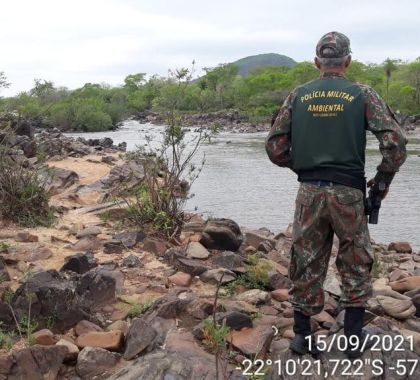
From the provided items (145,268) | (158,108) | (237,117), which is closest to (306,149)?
(145,268)

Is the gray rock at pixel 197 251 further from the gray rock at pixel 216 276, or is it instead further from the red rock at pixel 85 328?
the red rock at pixel 85 328

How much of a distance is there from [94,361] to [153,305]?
77 cm

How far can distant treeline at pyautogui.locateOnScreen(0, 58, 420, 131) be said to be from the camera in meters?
7.81

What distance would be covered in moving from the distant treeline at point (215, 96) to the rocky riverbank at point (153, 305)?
6.30 ft

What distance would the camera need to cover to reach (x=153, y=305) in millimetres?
4031

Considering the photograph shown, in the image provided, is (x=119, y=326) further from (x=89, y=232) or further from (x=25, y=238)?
(x=89, y=232)

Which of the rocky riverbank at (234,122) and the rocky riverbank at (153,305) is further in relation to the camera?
the rocky riverbank at (234,122)

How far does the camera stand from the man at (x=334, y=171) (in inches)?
121

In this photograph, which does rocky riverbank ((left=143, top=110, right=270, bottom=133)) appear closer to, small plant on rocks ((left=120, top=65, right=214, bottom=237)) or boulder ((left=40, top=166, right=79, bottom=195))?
boulder ((left=40, top=166, right=79, bottom=195))

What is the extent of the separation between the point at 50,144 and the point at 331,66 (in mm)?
14790

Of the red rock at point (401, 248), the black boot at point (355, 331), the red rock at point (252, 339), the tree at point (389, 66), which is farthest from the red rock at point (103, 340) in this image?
the tree at point (389, 66)

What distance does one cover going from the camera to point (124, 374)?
123 inches

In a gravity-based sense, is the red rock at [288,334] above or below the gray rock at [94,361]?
below
